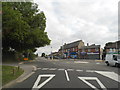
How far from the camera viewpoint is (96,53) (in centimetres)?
7031

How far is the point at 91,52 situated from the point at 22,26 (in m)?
56.4

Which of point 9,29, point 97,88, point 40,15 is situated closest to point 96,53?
point 40,15

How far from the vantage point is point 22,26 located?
888 inches

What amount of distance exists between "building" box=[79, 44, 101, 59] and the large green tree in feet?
134

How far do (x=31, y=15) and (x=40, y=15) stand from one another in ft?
9.59

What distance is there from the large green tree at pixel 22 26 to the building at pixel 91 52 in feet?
134

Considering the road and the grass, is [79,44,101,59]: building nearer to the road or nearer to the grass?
the road

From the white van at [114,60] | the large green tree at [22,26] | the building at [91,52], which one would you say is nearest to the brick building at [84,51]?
the building at [91,52]

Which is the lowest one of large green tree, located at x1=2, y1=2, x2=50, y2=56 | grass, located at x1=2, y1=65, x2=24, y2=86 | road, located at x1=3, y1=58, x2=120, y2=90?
road, located at x1=3, y1=58, x2=120, y2=90

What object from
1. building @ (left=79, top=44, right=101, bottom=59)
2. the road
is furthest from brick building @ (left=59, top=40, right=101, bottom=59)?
the road

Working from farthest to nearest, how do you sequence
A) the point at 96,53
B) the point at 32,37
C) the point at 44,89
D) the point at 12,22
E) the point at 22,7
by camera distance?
the point at 96,53 → the point at 22,7 → the point at 32,37 → the point at 12,22 → the point at 44,89

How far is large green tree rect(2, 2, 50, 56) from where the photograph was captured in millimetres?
20688

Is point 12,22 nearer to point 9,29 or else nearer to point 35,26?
point 9,29

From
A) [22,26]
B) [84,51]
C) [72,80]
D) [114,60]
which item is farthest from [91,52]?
[72,80]
